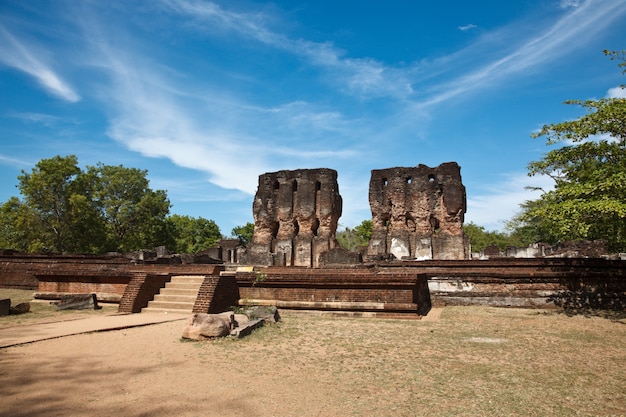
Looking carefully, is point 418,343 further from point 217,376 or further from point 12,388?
point 12,388

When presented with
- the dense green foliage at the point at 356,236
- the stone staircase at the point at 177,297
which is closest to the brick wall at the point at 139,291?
the stone staircase at the point at 177,297

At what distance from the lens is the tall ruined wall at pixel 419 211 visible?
25.1 m

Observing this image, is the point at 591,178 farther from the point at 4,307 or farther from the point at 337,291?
the point at 4,307

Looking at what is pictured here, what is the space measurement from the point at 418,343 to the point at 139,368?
3.89m

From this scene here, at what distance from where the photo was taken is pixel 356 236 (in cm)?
6053

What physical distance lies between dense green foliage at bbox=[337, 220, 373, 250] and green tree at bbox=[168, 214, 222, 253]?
17258mm

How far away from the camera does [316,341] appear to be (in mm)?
6305

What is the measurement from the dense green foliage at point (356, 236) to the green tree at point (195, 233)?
56.6 feet

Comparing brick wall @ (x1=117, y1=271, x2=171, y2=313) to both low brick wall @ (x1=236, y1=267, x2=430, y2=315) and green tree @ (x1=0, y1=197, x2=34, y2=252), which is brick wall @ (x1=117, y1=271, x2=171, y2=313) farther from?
green tree @ (x1=0, y1=197, x2=34, y2=252)

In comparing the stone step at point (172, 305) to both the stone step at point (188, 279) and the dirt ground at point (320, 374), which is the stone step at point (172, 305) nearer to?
the stone step at point (188, 279)

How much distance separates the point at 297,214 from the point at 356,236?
3443cm

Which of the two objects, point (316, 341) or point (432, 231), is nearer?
point (316, 341)

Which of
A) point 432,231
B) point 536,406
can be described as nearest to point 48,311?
Answer: point 536,406

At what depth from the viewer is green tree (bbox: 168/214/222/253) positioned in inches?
1960
